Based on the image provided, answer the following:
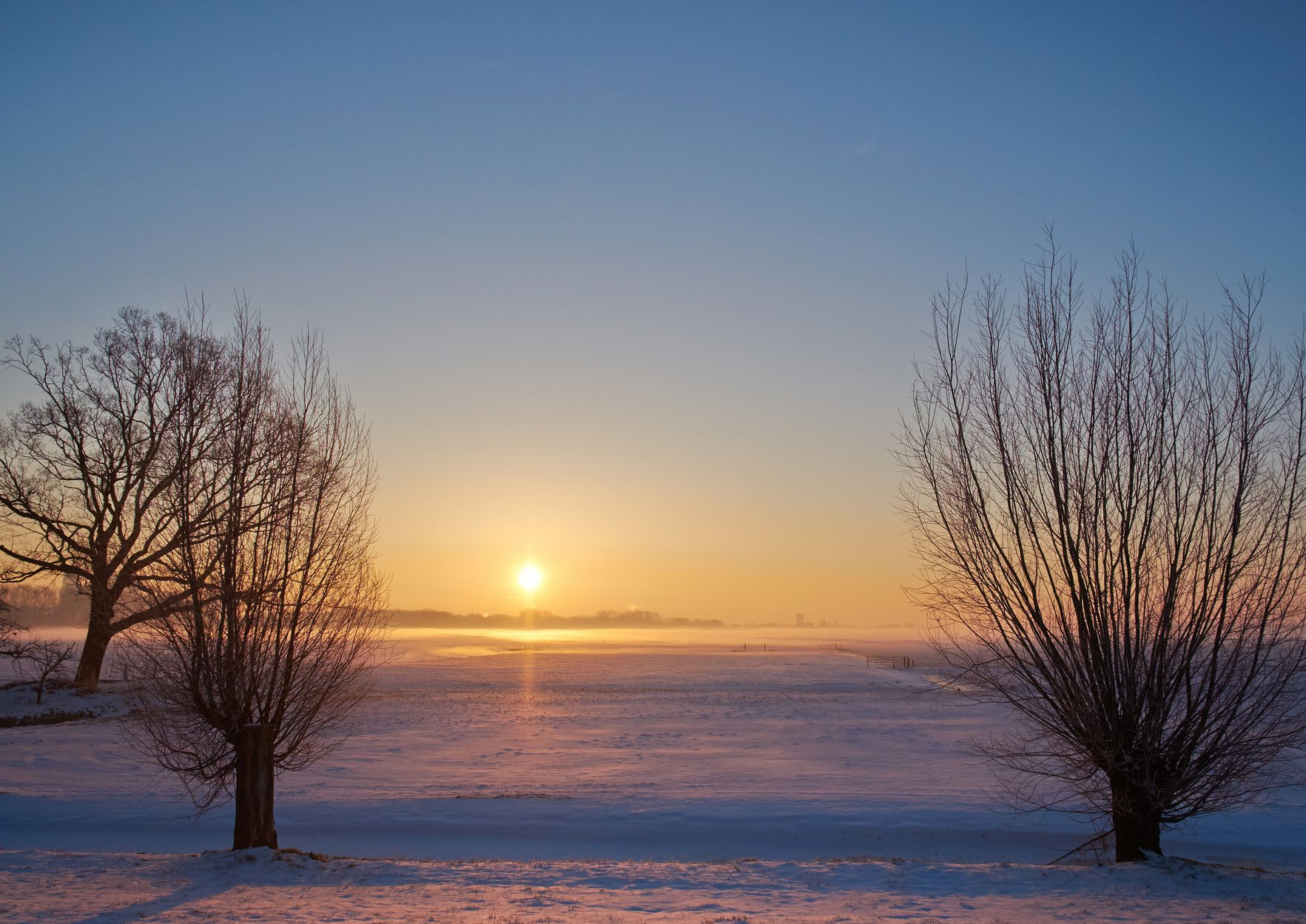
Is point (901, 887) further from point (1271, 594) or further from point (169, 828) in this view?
point (169, 828)

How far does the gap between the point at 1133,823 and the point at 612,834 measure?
409 inches

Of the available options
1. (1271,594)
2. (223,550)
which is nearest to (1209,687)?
(1271,594)

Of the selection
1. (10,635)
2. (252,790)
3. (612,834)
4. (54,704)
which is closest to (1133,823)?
(612,834)

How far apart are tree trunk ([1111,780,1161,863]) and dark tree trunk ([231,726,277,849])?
12854 millimetres

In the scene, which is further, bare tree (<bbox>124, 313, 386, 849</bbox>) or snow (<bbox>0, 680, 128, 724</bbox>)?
snow (<bbox>0, 680, 128, 724</bbox>)

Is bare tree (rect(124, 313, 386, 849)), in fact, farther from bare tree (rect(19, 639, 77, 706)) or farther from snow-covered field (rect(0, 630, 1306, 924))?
bare tree (rect(19, 639, 77, 706))

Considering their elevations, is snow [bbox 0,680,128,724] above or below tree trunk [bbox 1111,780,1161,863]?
below

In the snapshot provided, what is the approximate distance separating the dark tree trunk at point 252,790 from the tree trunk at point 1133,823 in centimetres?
1285

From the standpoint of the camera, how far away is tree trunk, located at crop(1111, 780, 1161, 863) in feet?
40.4

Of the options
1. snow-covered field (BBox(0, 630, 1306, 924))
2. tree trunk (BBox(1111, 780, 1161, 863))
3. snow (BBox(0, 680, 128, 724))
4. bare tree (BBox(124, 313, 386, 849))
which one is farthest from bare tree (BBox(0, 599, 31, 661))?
tree trunk (BBox(1111, 780, 1161, 863))

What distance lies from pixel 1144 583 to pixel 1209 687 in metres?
1.66

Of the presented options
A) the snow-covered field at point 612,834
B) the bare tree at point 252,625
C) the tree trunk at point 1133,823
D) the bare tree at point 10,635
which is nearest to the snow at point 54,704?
the snow-covered field at point 612,834

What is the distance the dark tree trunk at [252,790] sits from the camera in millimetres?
13156

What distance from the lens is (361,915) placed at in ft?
32.9
